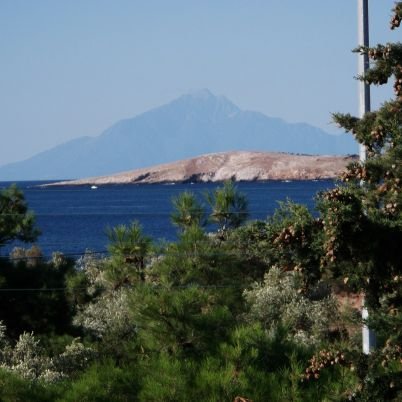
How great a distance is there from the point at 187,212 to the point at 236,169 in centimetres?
14645

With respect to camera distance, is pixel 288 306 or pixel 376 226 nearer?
pixel 376 226

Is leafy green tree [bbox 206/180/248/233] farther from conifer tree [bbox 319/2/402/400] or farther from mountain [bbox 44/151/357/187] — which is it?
mountain [bbox 44/151/357/187]

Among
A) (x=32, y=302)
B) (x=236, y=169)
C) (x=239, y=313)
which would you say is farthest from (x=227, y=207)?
(x=236, y=169)

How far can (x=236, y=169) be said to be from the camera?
168 m

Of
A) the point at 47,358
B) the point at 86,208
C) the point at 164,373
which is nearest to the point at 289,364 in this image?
the point at 164,373

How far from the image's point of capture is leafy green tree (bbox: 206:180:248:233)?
22141mm

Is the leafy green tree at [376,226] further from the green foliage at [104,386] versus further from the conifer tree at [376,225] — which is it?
the green foliage at [104,386]

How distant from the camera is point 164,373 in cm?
1075

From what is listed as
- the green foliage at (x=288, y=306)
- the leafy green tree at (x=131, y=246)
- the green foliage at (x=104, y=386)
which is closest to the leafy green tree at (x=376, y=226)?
the green foliage at (x=104, y=386)

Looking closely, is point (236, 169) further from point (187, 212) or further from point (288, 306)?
point (288, 306)

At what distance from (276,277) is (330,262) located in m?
13.3

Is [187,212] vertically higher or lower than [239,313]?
higher

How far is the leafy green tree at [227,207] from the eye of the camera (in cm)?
2214

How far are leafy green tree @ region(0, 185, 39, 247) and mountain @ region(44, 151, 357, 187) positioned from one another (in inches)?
4923
